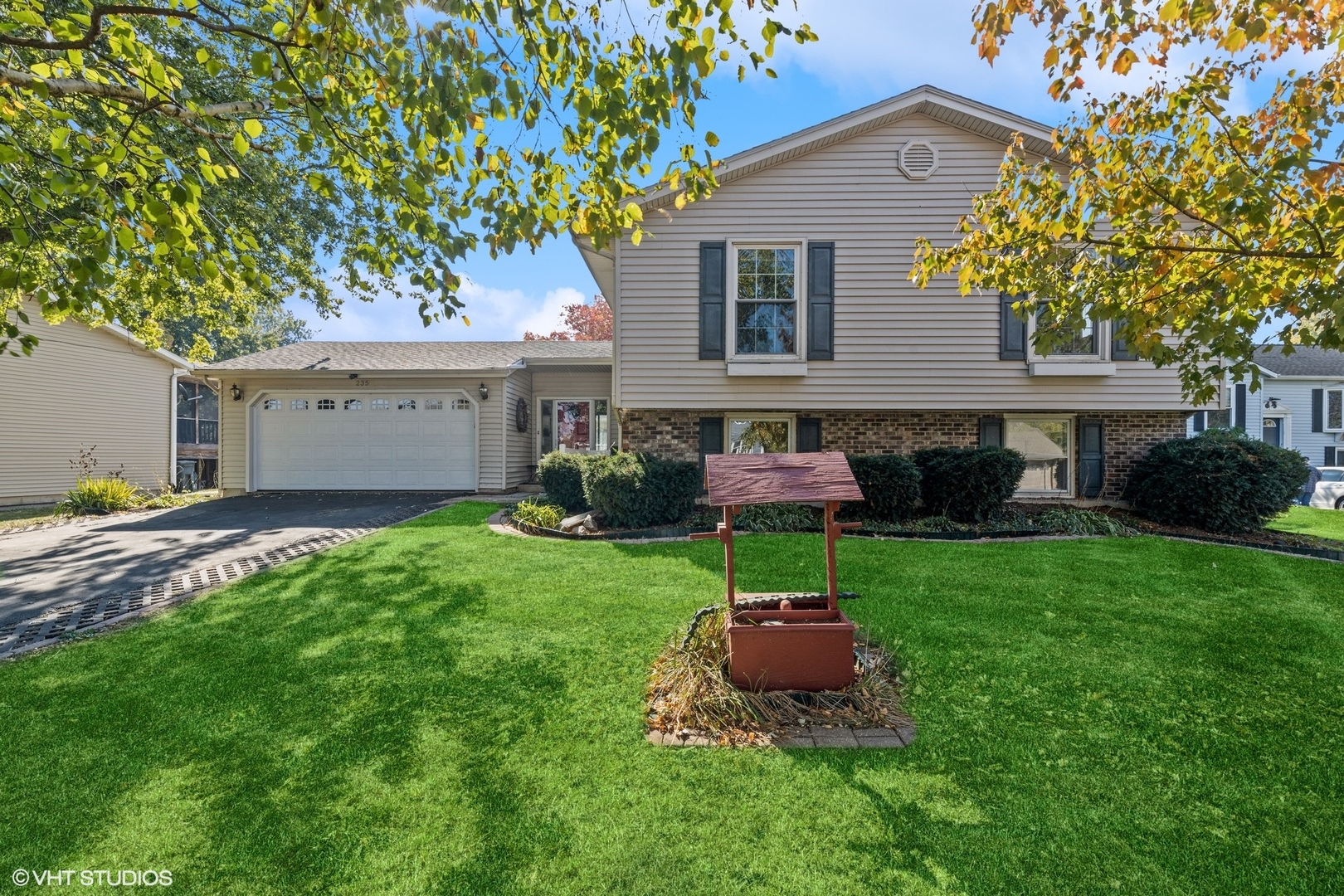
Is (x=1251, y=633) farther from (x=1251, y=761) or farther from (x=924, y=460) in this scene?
(x=924, y=460)

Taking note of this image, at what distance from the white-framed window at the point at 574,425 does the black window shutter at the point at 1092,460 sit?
1005cm

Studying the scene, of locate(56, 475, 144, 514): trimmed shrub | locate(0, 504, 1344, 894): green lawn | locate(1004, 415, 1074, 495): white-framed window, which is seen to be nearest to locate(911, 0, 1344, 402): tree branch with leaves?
locate(0, 504, 1344, 894): green lawn

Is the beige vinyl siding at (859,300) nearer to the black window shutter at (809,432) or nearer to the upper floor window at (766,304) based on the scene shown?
the upper floor window at (766,304)

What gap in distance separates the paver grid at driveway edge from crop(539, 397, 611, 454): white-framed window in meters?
7.95

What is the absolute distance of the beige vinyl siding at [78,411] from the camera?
13.3 meters

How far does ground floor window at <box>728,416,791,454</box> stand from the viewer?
31.8 ft

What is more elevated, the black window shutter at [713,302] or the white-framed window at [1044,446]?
the black window shutter at [713,302]

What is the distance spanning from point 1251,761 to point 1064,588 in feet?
8.93

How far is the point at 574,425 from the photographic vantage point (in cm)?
1537

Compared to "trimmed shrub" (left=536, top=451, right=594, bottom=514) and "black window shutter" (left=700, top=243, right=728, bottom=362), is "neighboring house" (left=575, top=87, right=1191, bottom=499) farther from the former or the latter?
"trimmed shrub" (left=536, top=451, right=594, bottom=514)

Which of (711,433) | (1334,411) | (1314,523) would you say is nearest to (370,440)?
(711,433)

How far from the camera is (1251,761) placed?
2.64 m

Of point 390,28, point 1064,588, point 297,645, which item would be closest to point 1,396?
point 297,645

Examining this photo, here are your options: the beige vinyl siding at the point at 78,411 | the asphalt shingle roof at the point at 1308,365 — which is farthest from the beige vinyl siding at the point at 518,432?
the asphalt shingle roof at the point at 1308,365
